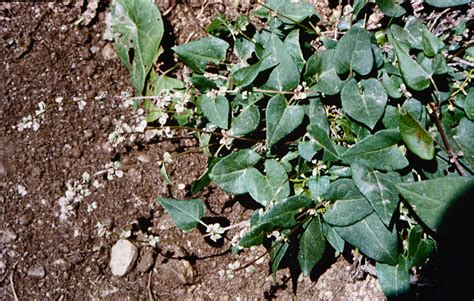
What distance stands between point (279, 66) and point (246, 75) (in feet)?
0.39

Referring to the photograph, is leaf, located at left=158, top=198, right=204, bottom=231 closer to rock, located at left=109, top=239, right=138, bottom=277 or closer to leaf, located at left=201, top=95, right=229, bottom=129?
leaf, located at left=201, top=95, right=229, bottom=129

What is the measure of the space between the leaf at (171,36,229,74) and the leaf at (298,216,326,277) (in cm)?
67

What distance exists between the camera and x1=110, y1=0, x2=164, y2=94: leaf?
195 cm

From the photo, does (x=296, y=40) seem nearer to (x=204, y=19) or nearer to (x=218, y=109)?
(x=218, y=109)

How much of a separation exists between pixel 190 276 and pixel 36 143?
2.72ft

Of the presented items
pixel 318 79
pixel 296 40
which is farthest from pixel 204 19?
pixel 318 79

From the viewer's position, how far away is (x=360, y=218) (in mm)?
1643

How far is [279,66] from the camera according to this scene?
1657 mm

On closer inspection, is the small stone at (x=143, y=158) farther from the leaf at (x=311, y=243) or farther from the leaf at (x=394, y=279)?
the leaf at (x=394, y=279)

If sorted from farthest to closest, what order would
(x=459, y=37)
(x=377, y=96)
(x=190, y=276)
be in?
(x=190, y=276) < (x=459, y=37) < (x=377, y=96)

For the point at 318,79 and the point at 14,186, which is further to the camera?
the point at 14,186

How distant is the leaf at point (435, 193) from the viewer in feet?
4.95

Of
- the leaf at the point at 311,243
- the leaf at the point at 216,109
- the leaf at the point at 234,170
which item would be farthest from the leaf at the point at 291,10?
the leaf at the point at 311,243

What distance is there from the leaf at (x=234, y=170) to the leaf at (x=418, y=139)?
0.50 m
